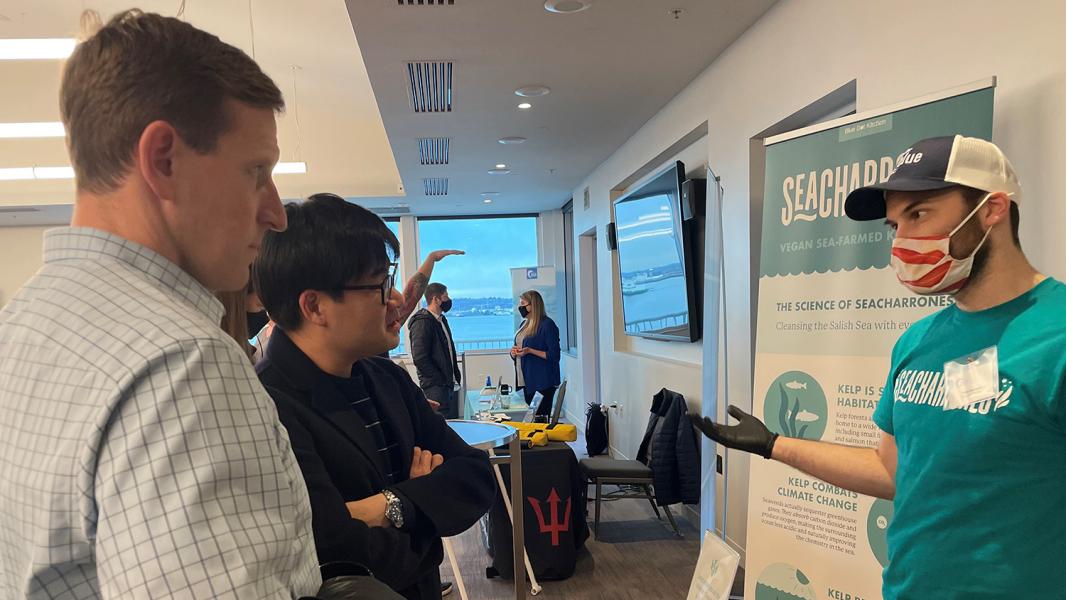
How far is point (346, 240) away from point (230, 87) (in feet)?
1.95

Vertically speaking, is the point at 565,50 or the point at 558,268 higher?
the point at 565,50

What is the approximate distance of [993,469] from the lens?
1238 mm

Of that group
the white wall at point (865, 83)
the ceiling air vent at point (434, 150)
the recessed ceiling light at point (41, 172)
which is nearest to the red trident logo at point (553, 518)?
the white wall at point (865, 83)

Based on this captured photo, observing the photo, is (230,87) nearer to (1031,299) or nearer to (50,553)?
(50,553)

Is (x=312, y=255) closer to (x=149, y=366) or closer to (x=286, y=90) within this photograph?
(x=149, y=366)

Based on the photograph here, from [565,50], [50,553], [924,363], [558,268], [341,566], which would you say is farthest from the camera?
[558,268]

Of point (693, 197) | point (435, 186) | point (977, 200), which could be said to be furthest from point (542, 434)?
point (435, 186)

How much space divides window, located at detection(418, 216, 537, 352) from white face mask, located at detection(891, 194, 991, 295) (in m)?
10.2

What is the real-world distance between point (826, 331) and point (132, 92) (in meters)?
2.38

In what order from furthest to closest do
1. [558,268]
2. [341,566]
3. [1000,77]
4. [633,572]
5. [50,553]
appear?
[558,268]
[633,572]
[1000,77]
[341,566]
[50,553]

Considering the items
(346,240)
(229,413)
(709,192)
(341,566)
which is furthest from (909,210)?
(709,192)

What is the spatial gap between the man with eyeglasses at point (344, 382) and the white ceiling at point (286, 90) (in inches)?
84.5

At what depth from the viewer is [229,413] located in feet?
1.70

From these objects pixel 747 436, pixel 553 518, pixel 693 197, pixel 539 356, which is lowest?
→ pixel 553 518
